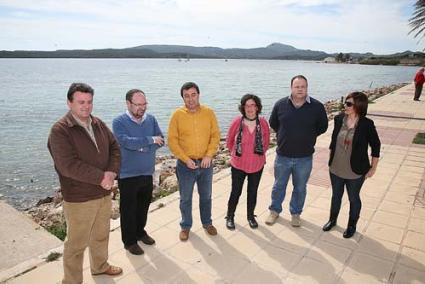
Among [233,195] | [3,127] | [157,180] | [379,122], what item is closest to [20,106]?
[3,127]

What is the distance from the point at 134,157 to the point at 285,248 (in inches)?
90.7

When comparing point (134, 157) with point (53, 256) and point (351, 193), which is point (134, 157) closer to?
point (53, 256)

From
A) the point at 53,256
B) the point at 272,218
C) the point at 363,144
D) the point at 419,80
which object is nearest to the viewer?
the point at 53,256

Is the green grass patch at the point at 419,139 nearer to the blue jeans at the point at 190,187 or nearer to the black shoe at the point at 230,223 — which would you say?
the black shoe at the point at 230,223

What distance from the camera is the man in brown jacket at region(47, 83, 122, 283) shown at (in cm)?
319

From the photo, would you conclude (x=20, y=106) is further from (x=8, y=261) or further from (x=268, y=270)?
(x=268, y=270)

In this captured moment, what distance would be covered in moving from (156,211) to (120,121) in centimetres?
212

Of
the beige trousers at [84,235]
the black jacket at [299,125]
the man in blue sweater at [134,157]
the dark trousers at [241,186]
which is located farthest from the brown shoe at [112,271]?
the black jacket at [299,125]

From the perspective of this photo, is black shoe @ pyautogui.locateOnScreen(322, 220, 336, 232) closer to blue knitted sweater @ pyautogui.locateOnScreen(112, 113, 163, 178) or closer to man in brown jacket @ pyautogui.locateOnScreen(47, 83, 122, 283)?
blue knitted sweater @ pyautogui.locateOnScreen(112, 113, 163, 178)

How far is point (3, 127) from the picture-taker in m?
20.1

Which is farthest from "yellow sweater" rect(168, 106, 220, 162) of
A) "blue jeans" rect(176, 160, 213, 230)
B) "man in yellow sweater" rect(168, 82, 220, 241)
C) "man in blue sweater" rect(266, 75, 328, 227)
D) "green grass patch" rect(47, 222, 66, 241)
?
"green grass patch" rect(47, 222, 66, 241)

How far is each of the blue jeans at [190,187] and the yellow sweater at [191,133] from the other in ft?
0.59

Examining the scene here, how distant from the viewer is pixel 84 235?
347cm

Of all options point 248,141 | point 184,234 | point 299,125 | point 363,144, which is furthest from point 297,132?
point 184,234
